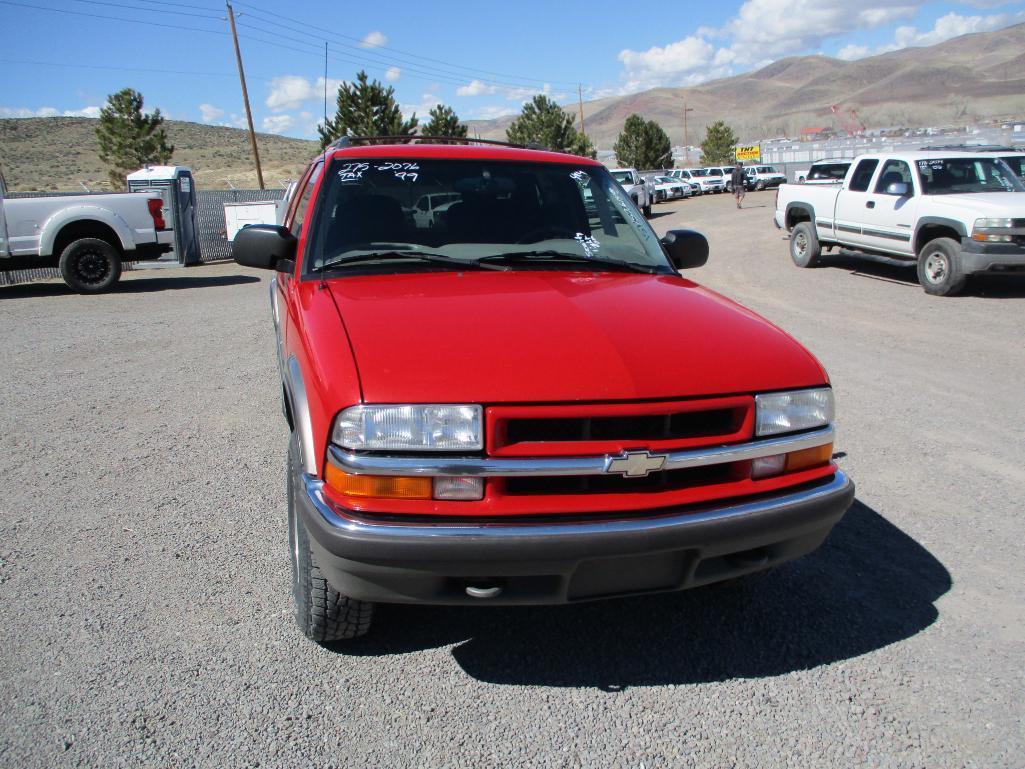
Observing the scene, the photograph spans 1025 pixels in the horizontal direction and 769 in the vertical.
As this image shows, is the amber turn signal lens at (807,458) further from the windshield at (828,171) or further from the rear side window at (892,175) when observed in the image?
the windshield at (828,171)

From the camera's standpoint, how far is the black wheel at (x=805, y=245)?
13680mm

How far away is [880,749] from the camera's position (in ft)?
7.91

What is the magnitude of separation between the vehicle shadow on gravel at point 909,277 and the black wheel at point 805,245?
559 millimetres

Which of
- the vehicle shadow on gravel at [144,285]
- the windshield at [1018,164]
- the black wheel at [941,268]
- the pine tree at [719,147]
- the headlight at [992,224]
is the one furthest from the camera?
the pine tree at [719,147]

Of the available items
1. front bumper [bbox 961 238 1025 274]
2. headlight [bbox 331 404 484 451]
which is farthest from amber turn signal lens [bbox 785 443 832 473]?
front bumper [bbox 961 238 1025 274]

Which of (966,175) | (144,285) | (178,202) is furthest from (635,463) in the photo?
(178,202)

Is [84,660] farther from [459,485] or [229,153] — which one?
[229,153]

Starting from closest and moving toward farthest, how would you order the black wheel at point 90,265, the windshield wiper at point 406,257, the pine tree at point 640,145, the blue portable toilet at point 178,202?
the windshield wiper at point 406,257, the black wheel at point 90,265, the blue portable toilet at point 178,202, the pine tree at point 640,145

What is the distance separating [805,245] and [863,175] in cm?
167

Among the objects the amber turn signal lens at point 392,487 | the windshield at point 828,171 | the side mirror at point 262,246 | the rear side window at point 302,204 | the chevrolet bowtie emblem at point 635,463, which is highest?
the windshield at point 828,171

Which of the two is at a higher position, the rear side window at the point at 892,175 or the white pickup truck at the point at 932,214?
the rear side window at the point at 892,175

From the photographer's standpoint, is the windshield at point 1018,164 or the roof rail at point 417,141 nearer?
the roof rail at point 417,141

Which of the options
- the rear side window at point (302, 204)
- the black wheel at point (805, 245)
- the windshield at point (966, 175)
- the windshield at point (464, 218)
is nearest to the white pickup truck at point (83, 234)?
the rear side window at point (302, 204)

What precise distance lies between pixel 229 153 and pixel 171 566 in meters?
86.2
